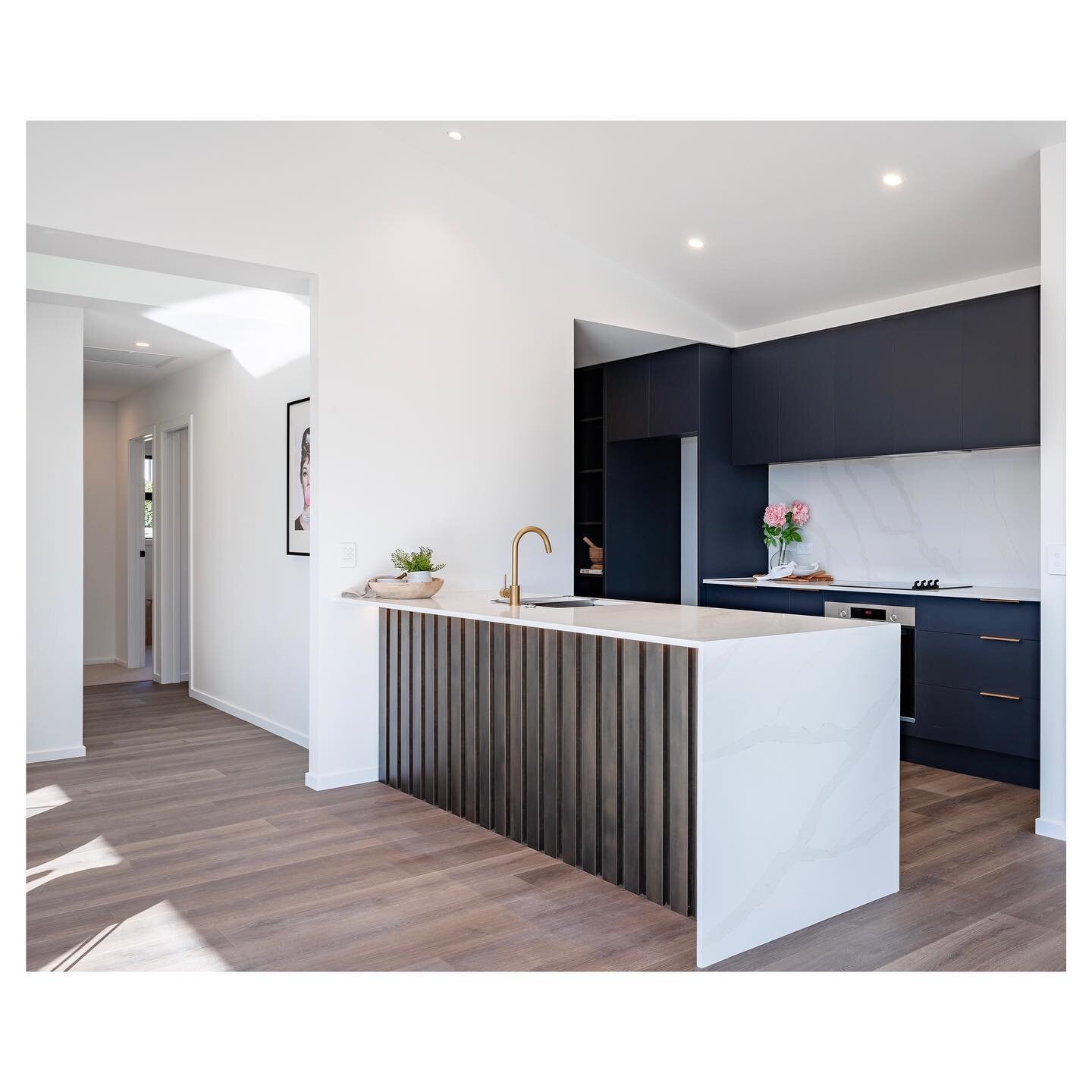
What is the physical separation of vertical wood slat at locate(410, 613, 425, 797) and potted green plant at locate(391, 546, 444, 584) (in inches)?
6.5

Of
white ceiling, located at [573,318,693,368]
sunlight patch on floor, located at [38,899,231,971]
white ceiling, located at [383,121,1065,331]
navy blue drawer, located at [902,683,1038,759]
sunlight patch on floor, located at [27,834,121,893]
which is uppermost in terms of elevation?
white ceiling, located at [383,121,1065,331]

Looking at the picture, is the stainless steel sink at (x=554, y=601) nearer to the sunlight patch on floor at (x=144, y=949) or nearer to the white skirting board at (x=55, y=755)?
the sunlight patch on floor at (x=144, y=949)

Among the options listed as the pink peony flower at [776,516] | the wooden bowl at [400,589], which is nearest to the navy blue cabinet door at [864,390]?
the pink peony flower at [776,516]

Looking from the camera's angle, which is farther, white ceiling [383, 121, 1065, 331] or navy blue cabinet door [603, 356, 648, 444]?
navy blue cabinet door [603, 356, 648, 444]

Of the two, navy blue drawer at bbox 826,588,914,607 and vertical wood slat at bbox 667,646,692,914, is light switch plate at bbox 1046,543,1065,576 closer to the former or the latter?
navy blue drawer at bbox 826,588,914,607

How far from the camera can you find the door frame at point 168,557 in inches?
280

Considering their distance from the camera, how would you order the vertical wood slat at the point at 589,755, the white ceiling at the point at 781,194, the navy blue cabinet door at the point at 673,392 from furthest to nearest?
the navy blue cabinet door at the point at 673,392 → the white ceiling at the point at 781,194 → the vertical wood slat at the point at 589,755

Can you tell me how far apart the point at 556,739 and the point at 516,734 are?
245 millimetres

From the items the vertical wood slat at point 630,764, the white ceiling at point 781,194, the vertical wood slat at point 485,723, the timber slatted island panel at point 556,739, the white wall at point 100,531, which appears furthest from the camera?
the white wall at point 100,531

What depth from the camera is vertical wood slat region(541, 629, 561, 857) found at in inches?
126

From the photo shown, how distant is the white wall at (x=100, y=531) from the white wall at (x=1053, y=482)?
7321 mm

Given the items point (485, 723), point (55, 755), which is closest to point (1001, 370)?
point (485, 723)

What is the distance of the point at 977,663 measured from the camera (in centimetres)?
421

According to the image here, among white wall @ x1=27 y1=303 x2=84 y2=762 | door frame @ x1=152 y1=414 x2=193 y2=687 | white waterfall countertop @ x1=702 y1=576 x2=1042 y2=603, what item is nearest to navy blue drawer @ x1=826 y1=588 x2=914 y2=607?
white waterfall countertop @ x1=702 y1=576 x2=1042 y2=603
